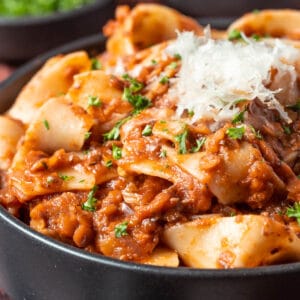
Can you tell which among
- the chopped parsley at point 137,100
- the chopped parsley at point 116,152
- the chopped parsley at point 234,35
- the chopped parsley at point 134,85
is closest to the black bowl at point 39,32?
the chopped parsley at point 234,35

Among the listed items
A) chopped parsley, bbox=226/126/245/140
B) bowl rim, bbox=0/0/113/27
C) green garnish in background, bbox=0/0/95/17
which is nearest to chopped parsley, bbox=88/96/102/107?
chopped parsley, bbox=226/126/245/140

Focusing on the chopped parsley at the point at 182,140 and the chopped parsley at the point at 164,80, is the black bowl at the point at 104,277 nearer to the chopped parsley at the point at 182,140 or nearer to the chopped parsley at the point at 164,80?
the chopped parsley at the point at 182,140

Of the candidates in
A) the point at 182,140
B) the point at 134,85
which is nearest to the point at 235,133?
the point at 182,140

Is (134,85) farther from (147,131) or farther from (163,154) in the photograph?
(163,154)

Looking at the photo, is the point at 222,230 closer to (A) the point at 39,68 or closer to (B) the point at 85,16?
(A) the point at 39,68

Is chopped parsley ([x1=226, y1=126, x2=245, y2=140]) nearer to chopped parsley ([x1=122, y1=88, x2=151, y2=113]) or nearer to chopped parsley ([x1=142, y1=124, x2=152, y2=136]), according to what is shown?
chopped parsley ([x1=142, y1=124, x2=152, y2=136])

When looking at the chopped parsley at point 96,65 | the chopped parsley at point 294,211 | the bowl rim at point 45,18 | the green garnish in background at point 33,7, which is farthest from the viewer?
the green garnish in background at point 33,7
